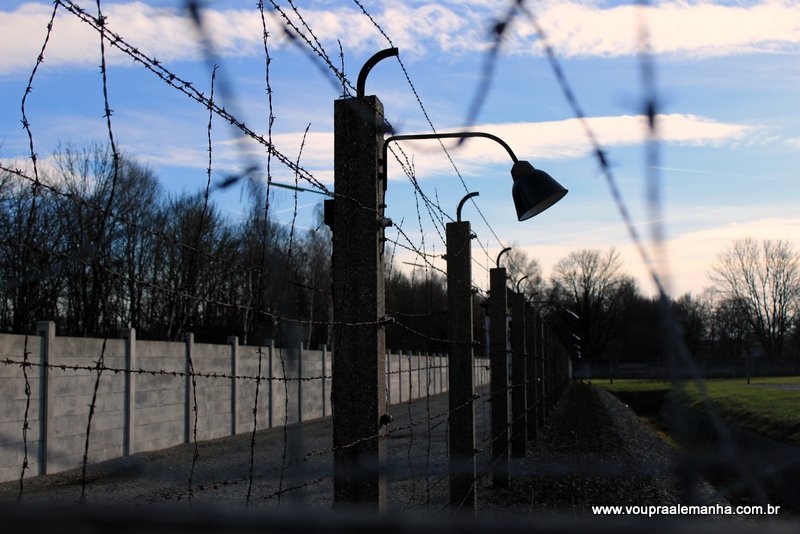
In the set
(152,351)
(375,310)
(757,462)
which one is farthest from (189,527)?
(152,351)

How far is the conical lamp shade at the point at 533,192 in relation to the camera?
4.01 metres

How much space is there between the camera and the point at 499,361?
9203 mm

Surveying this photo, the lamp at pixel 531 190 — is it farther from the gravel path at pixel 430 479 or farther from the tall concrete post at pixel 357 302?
the gravel path at pixel 430 479

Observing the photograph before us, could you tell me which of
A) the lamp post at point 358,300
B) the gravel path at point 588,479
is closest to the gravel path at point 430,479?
the gravel path at point 588,479

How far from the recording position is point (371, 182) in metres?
3.32

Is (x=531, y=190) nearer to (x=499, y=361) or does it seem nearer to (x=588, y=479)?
(x=499, y=361)

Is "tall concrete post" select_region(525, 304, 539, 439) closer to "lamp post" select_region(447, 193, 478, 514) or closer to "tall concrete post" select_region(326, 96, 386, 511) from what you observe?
"lamp post" select_region(447, 193, 478, 514)

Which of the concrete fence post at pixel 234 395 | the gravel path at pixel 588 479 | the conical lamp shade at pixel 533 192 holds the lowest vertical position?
the gravel path at pixel 588 479

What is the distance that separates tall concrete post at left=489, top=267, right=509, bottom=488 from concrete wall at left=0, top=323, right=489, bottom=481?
2.59 feet

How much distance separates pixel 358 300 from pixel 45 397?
32.4ft

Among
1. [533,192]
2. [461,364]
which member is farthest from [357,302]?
[461,364]

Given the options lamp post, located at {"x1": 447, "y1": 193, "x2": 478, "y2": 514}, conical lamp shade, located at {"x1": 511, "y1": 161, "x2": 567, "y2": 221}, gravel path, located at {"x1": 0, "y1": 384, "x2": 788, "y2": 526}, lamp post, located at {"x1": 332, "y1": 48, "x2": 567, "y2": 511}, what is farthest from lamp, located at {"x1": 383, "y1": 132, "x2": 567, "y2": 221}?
lamp post, located at {"x1": 447, "y1": 193, "x2": 478, "y2": 514}

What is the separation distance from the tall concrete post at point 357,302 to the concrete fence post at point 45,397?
9.23 m

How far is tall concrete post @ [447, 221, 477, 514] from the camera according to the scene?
21.0 feet
